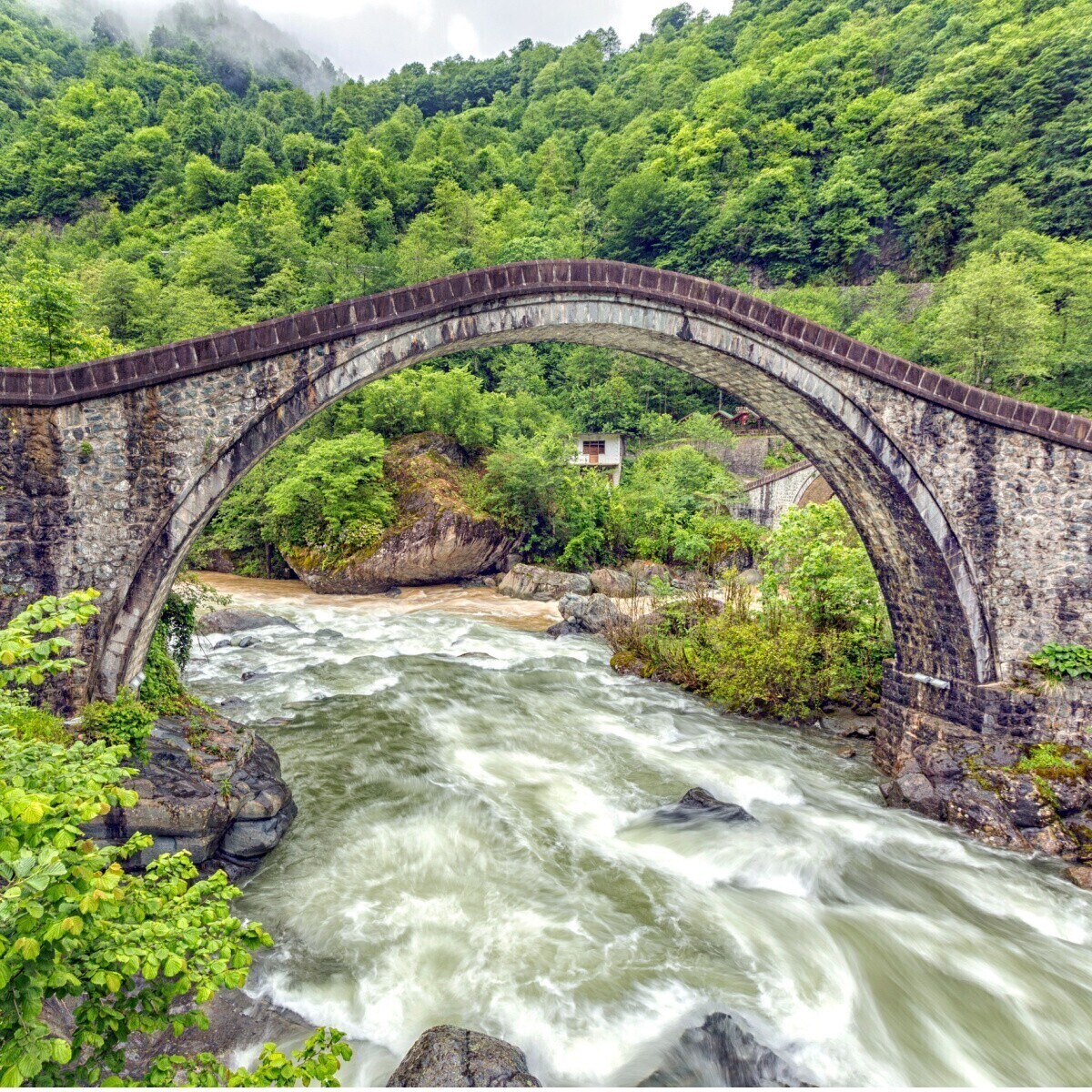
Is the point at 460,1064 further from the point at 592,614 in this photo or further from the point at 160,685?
the point at 592,614

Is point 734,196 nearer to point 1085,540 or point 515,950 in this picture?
point 1085,540

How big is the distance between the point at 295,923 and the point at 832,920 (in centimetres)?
596

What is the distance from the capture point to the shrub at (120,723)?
722 centimetres

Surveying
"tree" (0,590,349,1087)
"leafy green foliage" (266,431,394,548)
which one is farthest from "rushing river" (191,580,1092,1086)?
"leafy green foliage" (266,431,394,548)

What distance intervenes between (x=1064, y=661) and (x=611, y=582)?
15.4m

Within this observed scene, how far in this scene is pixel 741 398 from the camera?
10.9 m

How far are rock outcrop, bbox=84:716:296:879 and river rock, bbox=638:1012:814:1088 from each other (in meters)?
5.00

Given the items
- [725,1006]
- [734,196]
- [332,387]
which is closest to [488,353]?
[734,196]

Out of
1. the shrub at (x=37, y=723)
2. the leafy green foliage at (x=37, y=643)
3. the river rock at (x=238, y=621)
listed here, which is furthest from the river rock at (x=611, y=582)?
the leafy green foliage at (x=37, y=643)

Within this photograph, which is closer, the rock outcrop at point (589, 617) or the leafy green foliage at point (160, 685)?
the leafy green foliage at point (160, 685)

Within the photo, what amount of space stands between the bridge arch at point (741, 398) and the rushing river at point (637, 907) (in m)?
2.95

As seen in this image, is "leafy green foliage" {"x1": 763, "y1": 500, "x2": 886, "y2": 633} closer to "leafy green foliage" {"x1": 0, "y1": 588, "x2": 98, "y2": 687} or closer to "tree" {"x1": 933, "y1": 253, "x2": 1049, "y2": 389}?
"leafy green foliage" {"x1": 0, "y1": 588, "x2": 98, "y2": 687}

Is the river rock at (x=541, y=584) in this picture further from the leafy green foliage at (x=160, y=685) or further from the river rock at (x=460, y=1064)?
the river rock at (x=460, y=1064)

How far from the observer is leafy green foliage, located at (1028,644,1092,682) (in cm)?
887
